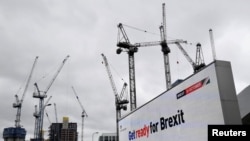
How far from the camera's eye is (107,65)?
379 feet

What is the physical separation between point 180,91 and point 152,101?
478 cm

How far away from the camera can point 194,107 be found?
17.3 m

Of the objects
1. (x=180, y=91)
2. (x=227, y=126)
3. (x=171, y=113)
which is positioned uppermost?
(x=180, y=91)

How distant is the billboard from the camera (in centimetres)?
1507

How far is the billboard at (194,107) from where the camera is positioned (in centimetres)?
1507

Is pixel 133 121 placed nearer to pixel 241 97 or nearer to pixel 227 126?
pixel 241 97

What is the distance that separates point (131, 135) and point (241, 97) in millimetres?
10613

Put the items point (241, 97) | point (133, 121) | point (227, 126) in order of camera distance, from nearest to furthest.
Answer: point (227, 126)
point (241, 97)
point (133, 121)

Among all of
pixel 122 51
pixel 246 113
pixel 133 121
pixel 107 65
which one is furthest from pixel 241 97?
pixel 107 65

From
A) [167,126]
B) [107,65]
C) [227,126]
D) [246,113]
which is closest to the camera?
[227,126]

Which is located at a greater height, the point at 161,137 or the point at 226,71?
the point at 226,71

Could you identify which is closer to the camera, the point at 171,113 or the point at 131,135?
the point at 171,113

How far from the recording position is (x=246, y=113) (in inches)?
896

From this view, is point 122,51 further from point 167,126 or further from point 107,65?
point 167,126
